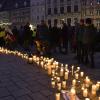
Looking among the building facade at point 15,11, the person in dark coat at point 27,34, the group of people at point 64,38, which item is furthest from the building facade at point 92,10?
the person in dark coat at point 27,34

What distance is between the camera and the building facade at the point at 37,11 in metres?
87.5

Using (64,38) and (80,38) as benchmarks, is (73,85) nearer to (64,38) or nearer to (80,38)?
(80,38)

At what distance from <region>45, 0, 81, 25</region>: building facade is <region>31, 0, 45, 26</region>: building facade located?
2.19 m

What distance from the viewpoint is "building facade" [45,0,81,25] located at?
76625 mm

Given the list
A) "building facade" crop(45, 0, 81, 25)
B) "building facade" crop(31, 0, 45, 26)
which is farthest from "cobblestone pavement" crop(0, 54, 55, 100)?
"building facade" crop(31, 0, 45, 26)

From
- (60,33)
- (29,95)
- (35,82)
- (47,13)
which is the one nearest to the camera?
(29,95)

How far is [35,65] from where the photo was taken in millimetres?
13117

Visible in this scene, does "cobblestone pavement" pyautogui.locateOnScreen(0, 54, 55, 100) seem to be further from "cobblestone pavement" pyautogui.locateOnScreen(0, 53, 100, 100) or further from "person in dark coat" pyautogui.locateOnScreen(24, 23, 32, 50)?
"person in dark coat" pyautogui.locateOnScreen(24, 23, 32, 50)

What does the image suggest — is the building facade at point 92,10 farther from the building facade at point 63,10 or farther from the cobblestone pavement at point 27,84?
the cobblestone pavement at point 27,84

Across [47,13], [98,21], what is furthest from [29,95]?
[47,13]

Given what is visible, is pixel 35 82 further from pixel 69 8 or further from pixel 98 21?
pixel 69 8

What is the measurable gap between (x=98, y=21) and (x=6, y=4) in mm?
38621

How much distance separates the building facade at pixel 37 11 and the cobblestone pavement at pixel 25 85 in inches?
2975

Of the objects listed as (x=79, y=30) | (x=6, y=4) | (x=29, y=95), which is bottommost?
(x=29, y=95)
